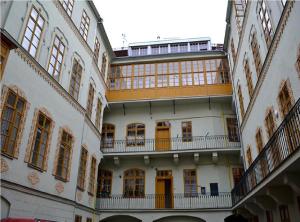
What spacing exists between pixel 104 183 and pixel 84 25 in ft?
32.3

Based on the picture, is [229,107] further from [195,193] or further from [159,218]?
[159,218]

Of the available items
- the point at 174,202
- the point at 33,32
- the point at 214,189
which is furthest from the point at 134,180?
the point at 33,32

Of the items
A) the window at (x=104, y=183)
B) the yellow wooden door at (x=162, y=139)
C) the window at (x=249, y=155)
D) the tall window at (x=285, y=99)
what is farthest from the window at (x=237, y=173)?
the tall window at (x=285, y=99)

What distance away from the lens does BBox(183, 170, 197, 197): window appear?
58.0ft

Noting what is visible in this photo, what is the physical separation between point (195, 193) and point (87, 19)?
12.0 metres

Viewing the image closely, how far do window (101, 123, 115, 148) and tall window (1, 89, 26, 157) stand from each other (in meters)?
10.1

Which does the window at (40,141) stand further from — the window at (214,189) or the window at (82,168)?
the window at (214,189)

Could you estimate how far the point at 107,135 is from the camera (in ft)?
65.8

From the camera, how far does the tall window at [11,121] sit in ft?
28.4

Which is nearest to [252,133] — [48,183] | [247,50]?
[247,50]

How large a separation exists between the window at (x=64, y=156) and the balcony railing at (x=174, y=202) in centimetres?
534

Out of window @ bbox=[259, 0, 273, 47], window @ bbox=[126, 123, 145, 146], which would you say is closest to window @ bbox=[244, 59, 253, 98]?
window @ bbox=[259, 0, 273, 47]

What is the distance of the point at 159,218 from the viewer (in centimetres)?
1670

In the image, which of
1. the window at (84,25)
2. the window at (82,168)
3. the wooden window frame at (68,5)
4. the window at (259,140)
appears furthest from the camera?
the window at (84,25)
